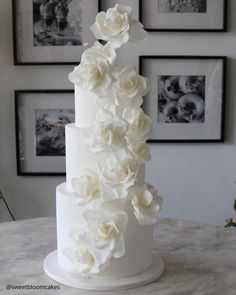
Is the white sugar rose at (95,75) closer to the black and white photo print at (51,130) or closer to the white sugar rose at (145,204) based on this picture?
the white sugar rose at (145,204)

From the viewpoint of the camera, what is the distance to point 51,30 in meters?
2.41

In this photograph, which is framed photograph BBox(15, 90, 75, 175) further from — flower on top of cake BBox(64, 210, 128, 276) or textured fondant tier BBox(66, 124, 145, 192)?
flower on top of cake BBox(64, 210, 128, 276)

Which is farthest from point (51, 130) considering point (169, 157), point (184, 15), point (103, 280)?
point (103, 280)

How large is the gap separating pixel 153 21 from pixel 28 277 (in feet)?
5.19

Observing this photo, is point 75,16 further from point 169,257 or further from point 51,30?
point 169,257

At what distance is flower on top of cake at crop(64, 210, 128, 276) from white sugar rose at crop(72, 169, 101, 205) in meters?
0.04

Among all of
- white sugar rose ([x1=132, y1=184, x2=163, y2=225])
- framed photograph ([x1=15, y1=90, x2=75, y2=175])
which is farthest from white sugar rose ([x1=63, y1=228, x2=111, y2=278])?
framed photograph ([x1=15, y1=90, x2=75, y2=175])

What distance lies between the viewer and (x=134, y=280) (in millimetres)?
1253

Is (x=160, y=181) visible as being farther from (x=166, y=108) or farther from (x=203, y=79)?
(x=203, y=79)

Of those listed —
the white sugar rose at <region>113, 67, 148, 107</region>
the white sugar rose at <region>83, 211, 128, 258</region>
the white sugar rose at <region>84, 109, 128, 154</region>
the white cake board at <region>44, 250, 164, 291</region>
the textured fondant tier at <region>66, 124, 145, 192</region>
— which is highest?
the white sugar rose at <region>113, 67, 148, 107</region>

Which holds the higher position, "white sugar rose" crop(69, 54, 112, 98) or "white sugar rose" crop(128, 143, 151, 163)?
"white sugar rose" crop(69, 54, 112, 98)

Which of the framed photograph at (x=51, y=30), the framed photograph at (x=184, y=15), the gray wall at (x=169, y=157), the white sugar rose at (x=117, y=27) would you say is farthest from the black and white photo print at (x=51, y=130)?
the white sugar rose at (x=117, y=27)

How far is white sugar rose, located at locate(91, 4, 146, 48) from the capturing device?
1.18m

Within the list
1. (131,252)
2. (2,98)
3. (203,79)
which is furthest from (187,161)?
(131,252)
